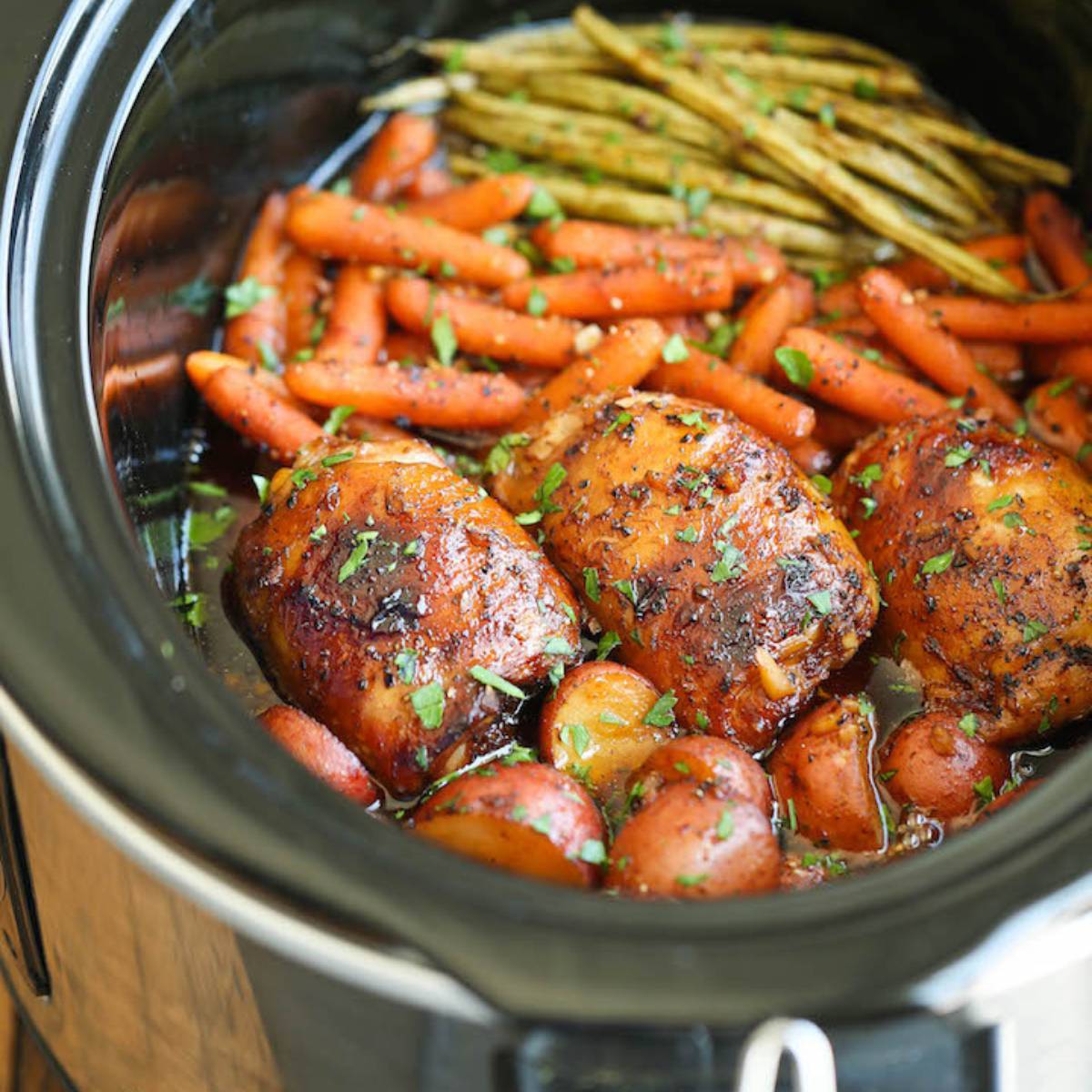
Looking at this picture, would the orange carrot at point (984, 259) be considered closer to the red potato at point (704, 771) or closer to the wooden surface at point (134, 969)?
the red potato at point (704, 771)

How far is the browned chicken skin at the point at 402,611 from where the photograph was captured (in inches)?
80.8

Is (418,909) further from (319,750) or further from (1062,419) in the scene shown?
(1062,419)

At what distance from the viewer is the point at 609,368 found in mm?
2709

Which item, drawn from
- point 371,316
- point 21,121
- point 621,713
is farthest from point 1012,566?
point 21,121

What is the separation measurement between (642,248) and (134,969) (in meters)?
1.86

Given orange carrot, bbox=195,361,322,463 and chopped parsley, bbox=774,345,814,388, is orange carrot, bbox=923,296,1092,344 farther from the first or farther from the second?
orange carrot, bbox=195,361,322,463

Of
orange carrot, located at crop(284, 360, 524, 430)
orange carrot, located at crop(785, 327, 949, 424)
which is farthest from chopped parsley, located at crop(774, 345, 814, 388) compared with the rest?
orange carrot, located at crop(284, 360, 524, 430)

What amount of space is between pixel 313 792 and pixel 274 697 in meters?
0.77

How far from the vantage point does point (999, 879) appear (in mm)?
1467

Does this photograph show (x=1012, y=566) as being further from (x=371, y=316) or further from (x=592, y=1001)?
(x=371, y=316)

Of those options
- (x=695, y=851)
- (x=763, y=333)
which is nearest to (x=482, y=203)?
(x=763, y=333)

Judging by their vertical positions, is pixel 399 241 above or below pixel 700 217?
above

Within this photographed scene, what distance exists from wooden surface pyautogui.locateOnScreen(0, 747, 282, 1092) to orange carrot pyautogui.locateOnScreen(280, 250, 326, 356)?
1419 mm

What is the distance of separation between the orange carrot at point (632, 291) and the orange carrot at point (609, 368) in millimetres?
175
